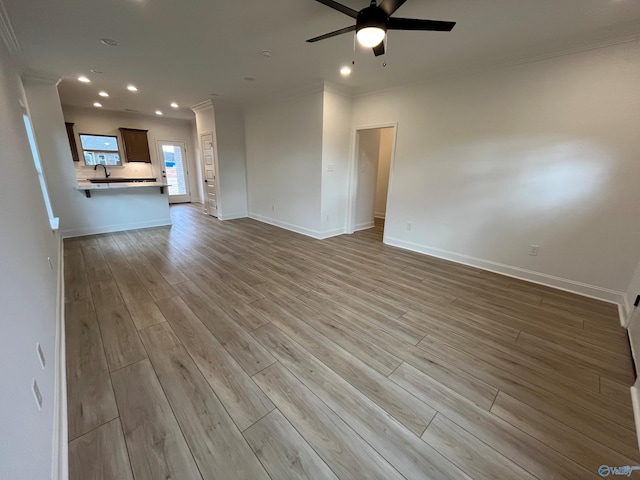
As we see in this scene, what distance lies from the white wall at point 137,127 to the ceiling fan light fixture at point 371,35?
26.7 feet

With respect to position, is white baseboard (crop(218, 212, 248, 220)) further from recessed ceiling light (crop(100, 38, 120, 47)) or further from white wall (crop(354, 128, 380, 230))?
recessed ceiling light (crop(100, 38, 120, 47))

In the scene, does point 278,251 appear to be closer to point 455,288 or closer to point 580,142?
point 455,288

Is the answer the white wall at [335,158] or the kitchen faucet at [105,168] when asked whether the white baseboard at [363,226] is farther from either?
the kitchen faucet at [105,168]

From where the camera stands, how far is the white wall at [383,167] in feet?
21.7

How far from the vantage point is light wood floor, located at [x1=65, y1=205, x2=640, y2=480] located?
131 cm

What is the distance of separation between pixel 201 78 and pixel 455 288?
501cm

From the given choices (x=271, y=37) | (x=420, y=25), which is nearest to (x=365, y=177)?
(x=271, y=37)

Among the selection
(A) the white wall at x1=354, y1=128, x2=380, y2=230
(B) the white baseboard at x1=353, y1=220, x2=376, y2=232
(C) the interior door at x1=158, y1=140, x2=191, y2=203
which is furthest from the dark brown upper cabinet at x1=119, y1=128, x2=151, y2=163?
(B) the white baseboard at x1=353, y1=220, x2=376, y2=232

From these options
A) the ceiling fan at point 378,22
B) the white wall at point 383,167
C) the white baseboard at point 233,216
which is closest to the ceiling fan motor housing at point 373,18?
the ceiling fan at point 378,22

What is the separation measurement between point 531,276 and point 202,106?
23.7ft

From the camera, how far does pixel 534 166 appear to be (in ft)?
10.3

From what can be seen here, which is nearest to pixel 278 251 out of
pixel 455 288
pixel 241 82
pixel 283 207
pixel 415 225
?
pixel 283 207

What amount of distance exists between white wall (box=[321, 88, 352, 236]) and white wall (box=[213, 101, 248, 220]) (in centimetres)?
282

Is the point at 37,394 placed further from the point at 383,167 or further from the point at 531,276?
the point at 383,167
